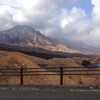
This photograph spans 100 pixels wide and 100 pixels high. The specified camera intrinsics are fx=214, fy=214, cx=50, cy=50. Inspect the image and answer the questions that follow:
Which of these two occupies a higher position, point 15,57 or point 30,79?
point 15,57

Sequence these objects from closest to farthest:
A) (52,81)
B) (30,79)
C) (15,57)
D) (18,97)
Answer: (18,97) < (30,79) < (52,81) < (15,57)

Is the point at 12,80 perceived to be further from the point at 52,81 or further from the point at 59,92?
the point at 59,92

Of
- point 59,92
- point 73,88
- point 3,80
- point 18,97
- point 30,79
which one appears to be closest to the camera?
point 18,97

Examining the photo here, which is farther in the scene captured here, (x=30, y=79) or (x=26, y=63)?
(x=26, y=63)

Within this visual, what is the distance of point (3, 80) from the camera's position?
28094 millimetres

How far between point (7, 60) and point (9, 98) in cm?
3105

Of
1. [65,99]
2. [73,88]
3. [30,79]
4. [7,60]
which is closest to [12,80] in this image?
[30,79]

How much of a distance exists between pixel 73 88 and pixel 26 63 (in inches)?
1205

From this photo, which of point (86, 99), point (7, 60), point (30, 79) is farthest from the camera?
point (7, 60)

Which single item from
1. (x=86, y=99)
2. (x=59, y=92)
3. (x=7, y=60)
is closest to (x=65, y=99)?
A: (x=86, y=99)

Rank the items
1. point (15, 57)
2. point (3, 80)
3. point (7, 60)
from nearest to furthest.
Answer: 1. point (3, 80)
2. point (7, 60)
3. point (15, 57)

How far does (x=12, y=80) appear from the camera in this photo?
28.6 m

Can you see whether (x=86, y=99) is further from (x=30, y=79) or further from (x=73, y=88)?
(x=30, y=79)

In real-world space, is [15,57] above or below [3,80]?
above
